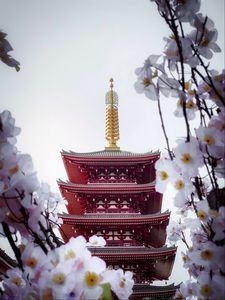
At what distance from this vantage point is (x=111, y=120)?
16234mm

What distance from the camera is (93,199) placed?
11.7 meters

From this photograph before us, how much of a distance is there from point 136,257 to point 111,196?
2.52 metres

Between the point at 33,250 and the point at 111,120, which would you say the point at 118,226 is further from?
the point at 33,250

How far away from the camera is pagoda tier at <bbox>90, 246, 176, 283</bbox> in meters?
9.91

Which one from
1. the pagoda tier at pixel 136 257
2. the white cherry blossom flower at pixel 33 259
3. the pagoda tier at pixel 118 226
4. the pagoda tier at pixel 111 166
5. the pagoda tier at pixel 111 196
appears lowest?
the white cherry blossom flower at pixel 33 259

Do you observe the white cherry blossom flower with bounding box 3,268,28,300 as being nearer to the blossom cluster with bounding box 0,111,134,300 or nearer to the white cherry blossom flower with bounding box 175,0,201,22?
the blossom cluster with bounding box 0,111,134,300

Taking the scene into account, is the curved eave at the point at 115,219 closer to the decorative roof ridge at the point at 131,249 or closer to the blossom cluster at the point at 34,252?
the decorative roof ridge at the point at 131,249

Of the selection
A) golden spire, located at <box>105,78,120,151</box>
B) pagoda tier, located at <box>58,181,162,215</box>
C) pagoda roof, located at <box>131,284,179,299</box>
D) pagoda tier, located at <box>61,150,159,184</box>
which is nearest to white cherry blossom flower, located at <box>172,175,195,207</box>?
pagoda roof, located at <box>131,284,179,299</box>

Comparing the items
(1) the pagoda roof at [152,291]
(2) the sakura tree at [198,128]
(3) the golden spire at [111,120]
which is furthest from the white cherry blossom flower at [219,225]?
(3) the golden spire at [111,120]

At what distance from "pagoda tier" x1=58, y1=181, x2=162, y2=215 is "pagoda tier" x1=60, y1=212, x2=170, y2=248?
27.3 inches

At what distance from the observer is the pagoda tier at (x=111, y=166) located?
1188 cm

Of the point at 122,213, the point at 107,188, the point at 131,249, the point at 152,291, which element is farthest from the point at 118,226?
the point at 152,291

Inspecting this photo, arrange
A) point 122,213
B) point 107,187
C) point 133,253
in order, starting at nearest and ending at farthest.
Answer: point 133,253 → point 107,187 → point 122,213

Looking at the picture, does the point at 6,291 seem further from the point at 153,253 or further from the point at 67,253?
the point at 153,253
